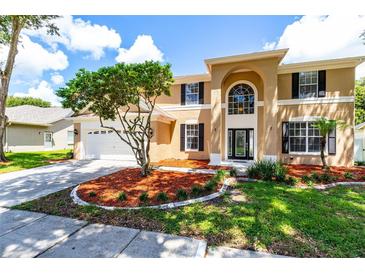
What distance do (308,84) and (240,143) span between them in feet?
17.8

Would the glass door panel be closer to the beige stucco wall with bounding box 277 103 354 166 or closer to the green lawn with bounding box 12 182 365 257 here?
the beige stucco wall with bounding box 277 103 354 166

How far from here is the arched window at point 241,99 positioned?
12326 mm

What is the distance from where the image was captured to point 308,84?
447 inches

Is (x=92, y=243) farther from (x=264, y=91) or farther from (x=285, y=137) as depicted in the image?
(x=285, y=137)

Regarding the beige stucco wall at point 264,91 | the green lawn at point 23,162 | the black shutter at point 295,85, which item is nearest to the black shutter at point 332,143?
the black shutter at point 295,85

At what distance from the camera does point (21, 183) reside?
7.57m

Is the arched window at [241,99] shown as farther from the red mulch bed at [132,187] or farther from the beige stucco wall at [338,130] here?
the red mulch bed at [132,187]

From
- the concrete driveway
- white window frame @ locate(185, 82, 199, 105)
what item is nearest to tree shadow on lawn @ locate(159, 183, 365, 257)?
the concrete driveway

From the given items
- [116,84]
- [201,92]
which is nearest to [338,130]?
[201,92]

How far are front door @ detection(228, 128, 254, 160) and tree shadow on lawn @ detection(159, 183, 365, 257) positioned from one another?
21.5 ft

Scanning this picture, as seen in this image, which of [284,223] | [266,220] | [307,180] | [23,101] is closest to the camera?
[284,223]

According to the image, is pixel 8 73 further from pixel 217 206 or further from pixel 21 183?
pixel 217 206

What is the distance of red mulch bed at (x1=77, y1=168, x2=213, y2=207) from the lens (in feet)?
17.7
